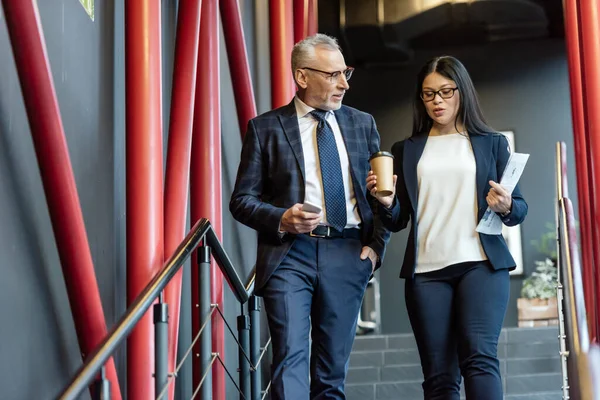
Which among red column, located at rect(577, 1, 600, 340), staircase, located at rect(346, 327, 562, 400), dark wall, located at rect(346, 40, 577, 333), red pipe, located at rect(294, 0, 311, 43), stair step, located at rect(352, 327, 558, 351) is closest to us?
red column, located at rect(577, 1, 600, 340)

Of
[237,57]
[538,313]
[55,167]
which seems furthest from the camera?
[538,313]

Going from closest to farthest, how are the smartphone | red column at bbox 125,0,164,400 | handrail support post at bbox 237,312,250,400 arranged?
1. the smartphone
2. red column at bbox 125,0,164,400
3. handrail support post at bbox 237,312,250,400

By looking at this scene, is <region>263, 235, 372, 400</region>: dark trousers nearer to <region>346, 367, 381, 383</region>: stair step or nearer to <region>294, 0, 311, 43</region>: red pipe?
<region>346, 367, 381, 383</region>: stair step

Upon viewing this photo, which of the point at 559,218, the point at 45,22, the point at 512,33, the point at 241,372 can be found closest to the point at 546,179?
the point at 512,33

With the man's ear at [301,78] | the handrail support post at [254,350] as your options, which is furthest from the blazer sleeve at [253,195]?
the handrail support post at [254,350]

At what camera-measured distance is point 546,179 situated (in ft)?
33.6

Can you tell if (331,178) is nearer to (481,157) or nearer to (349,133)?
(349,133)

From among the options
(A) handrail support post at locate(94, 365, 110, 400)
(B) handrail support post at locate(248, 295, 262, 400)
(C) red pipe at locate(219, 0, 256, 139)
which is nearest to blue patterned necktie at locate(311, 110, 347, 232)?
(A) handrail support post at locate(94, 365, 110, 400)

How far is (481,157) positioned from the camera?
3018 mm

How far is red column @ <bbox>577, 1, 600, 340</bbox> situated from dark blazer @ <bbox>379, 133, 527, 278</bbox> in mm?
2183

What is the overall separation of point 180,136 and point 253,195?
→ 0.91m

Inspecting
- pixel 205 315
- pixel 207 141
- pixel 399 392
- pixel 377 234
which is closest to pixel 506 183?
pixel 377 234

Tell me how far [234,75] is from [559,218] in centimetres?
193

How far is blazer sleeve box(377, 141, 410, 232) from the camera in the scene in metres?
2.91
